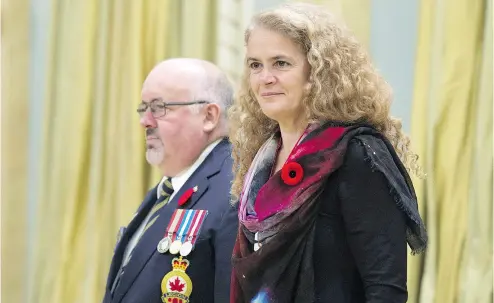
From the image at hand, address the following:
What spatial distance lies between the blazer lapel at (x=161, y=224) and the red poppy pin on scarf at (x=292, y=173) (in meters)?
0.89

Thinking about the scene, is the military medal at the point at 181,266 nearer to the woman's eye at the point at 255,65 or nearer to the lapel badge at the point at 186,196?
the lapel badge at the point at 186,196

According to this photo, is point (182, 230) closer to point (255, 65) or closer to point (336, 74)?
point (255, 65)

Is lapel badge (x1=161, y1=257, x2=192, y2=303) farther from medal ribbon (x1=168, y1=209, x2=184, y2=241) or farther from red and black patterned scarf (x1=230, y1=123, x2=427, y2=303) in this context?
red and black patterned scarf (x1=230, y1=123, x2=427, y2=303)

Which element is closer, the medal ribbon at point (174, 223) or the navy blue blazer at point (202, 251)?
the navy blue blazer at point (202, 251)

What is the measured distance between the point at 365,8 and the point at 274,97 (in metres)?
1.52

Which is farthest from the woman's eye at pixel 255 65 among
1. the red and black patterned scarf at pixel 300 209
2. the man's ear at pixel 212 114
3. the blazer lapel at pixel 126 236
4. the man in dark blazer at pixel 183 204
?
the blazer lapel at pixel 126 236

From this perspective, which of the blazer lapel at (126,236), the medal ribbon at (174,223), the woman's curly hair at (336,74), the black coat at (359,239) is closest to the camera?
the black coat at (359,239)

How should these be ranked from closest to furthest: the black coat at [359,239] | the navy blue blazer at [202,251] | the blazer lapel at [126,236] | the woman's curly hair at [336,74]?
the black coat at [359,239] → the woman's curly hair at [336,74] → the navy blue blazer at [202,251] → the blazer lapel at [126,236]

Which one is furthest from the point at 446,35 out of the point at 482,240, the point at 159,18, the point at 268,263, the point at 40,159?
the point at 40,159

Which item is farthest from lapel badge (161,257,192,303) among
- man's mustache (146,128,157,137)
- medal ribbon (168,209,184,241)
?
man's mustache (146,128,157,137)

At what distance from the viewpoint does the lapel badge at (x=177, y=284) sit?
2.51 meters

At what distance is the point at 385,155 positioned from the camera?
5.91 ft

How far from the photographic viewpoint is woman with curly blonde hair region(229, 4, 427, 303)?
5.78 feet

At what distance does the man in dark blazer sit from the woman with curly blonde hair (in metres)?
0.61
